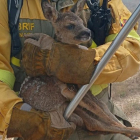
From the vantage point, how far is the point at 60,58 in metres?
2.32

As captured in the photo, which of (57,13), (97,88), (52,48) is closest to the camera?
(52,48)

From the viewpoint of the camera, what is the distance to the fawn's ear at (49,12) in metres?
2.39

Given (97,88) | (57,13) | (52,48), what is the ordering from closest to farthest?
(52,48) < (57,13) < (97,88)

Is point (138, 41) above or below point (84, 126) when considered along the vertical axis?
above

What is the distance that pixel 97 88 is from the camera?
8.68 ft

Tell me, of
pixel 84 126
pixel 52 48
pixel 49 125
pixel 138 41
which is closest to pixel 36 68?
pixel 52 48

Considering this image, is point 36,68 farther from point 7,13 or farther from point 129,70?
point 129,70

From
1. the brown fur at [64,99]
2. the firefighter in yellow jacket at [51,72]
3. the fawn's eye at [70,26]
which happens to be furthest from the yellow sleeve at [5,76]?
the fawn's eye at [70,26]

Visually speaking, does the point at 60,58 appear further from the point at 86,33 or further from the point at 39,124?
the point at 39,124

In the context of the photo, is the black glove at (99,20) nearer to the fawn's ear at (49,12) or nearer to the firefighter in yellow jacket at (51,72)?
the firefighter in yellow jacket at (51,72)

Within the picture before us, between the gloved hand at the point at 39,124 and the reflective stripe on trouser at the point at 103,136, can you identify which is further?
the reflective stripe on trouser at the point at 103,136

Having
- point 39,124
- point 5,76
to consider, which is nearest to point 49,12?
point 5,76

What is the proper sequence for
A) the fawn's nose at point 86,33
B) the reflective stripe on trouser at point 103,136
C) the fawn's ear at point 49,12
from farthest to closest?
the reflective stripe on trouser at point 103,136
the fawn's ear at point 49,12
the fawn's nose at point 86,33

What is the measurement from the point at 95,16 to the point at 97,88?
530 mm
